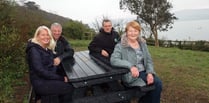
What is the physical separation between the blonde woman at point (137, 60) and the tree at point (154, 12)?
29108 mm

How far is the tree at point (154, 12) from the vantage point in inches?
1314

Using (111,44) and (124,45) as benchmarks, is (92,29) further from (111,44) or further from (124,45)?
(124,45)

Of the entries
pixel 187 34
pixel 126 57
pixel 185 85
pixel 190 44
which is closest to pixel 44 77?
pixel 126 57

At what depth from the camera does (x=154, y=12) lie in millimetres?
33625

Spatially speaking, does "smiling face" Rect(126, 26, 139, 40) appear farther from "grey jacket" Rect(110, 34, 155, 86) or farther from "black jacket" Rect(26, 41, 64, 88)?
"black jacket" Rect(26, 41, 64, 88)

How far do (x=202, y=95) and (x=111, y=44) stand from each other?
222 centimetres

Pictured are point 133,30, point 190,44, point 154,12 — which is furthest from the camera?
point 154,12

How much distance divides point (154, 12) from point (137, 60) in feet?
98.6

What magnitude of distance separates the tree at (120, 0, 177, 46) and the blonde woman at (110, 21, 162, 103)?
29108 millimetres

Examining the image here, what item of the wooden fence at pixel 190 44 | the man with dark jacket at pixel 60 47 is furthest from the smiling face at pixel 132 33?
the wooden fence at pixel 190 44

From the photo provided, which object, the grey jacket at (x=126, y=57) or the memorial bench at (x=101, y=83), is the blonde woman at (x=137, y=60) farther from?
the memorial bench at (x=101, y=83)

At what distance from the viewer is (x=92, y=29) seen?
98.6ft

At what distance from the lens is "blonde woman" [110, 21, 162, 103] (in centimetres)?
418

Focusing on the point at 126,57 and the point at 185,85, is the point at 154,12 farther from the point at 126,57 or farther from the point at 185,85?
the point at 126,57
